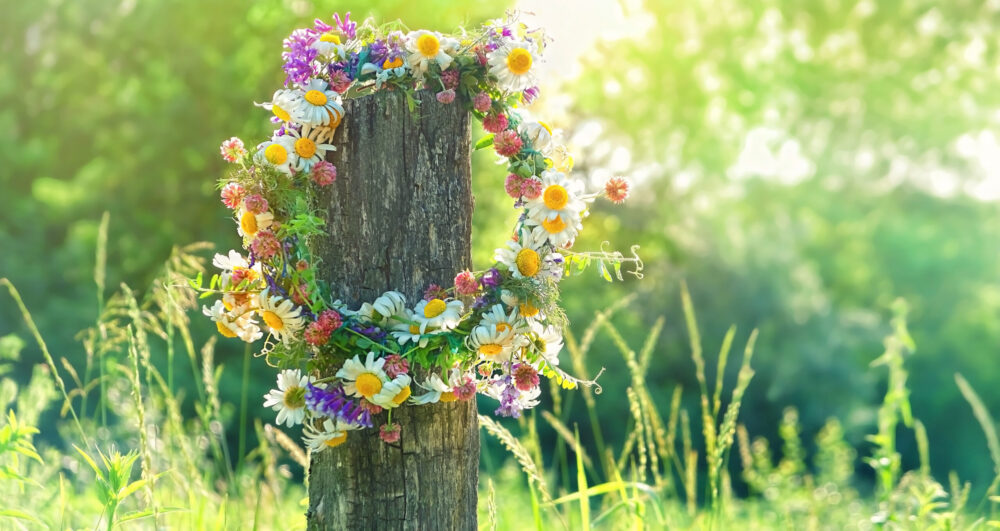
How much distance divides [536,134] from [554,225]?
0.89ft

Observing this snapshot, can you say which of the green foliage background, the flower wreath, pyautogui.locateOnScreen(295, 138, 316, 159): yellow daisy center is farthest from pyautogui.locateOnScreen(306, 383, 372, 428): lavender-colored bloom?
the green foliage background

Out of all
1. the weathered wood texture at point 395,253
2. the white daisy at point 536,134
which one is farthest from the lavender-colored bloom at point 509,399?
the white daisy at point 536,134

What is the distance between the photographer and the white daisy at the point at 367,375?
6.63 ft

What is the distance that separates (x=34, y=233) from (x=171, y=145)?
192cm

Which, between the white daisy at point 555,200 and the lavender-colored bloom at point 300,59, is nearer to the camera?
the white daisy at point 555,200

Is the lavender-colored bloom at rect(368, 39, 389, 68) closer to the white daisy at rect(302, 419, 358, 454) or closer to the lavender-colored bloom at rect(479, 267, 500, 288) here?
the lavender-colored bloom at rect(479, 267, 500, 288)

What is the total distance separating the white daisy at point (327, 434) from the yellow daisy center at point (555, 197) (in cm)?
67

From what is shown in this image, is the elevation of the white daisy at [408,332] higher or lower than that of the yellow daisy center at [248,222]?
lower

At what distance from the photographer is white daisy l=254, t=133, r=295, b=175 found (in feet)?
6.95

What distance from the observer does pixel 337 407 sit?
205 cm

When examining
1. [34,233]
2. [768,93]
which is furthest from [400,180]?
[768,93]

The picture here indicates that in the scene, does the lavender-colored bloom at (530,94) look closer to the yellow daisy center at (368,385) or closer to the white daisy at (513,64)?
the white daisy at (513,64)

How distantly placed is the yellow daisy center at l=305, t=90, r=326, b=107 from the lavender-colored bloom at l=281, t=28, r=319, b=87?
0.45 ft

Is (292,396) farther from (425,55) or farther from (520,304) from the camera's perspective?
(425,55)
